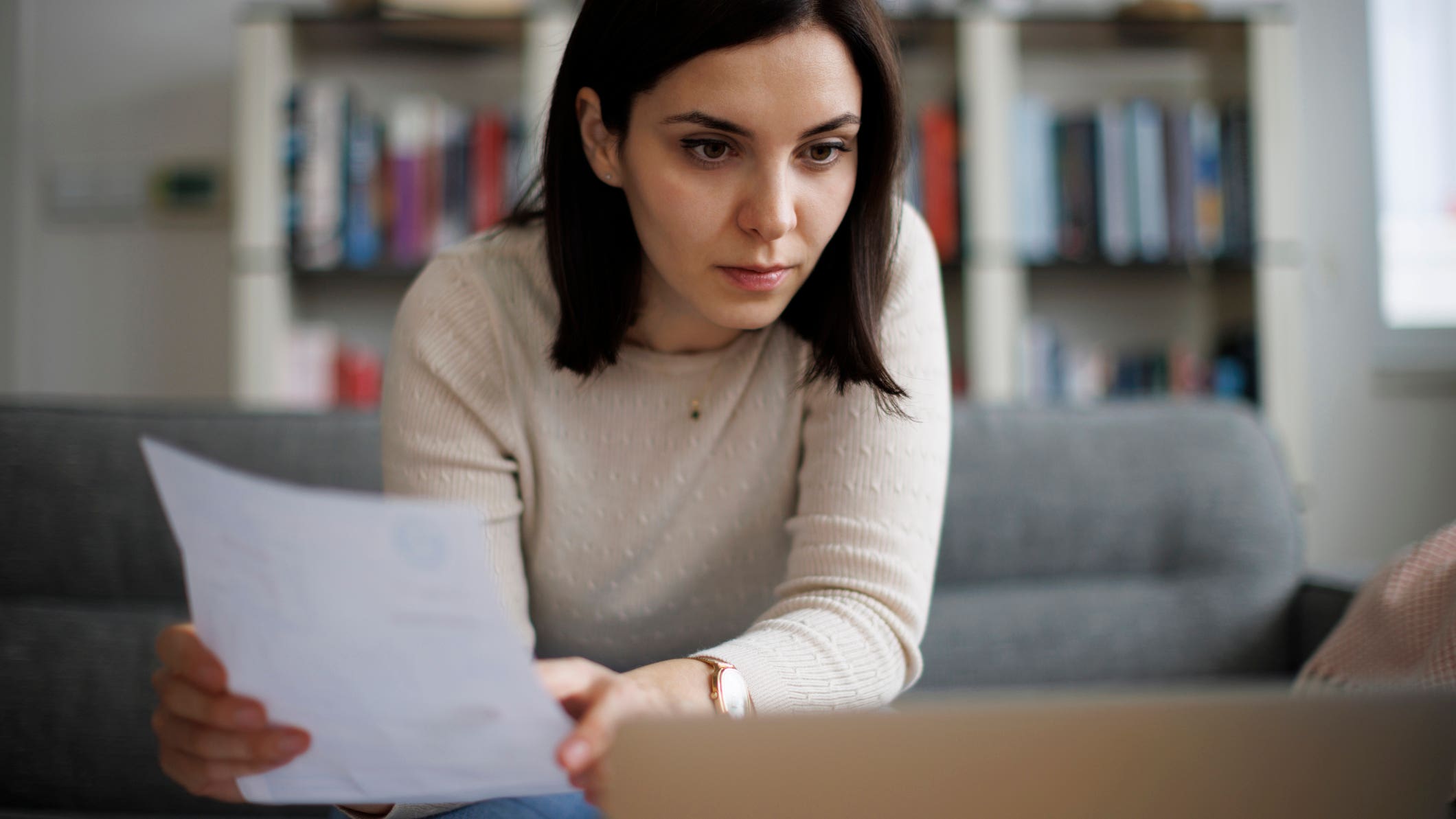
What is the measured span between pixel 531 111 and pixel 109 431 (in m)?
1.21

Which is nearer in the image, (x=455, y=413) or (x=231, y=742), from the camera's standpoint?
(x=231, y=742)

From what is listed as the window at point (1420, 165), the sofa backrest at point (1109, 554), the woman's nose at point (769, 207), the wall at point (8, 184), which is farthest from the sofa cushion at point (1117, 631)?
the wall at point (8, 184)

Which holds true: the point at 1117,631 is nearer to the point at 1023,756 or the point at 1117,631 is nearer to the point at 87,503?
the point at 1023,756

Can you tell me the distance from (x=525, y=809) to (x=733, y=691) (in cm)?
19

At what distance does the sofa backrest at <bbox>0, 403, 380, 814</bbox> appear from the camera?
1.12 m

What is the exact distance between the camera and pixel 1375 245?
249 centimetres

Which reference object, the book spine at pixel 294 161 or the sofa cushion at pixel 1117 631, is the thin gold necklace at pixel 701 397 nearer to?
the sofa cushion at pixel 1117 631

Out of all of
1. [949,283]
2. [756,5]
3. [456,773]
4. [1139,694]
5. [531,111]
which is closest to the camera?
[1139,694]

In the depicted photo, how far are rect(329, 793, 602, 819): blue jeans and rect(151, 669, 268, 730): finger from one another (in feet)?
0.63

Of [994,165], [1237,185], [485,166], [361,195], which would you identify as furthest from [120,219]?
[1237,185]

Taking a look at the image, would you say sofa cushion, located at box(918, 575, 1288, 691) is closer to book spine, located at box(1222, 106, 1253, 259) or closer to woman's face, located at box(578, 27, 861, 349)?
woman's face, located at box(578, 27, 861, 349)

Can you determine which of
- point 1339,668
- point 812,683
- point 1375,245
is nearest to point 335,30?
point 812,683

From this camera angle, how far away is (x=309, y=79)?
238cm

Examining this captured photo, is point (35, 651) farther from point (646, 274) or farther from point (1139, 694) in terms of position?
point (1139, 694)
